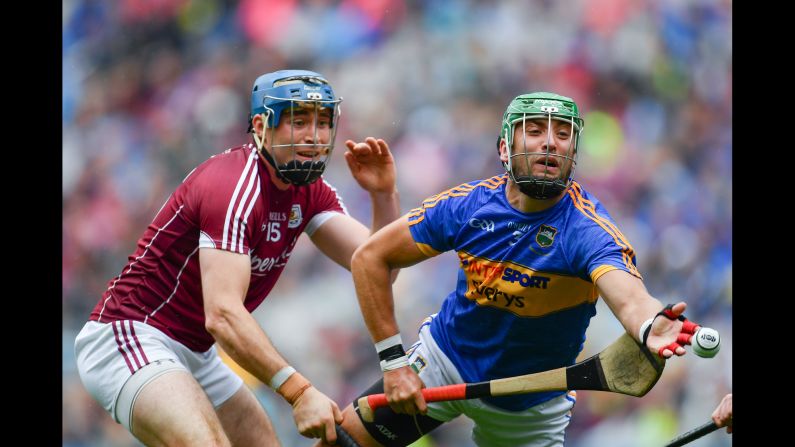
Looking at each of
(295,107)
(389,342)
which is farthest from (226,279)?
(295,107)

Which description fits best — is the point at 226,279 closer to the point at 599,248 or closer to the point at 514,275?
the point at 514,275

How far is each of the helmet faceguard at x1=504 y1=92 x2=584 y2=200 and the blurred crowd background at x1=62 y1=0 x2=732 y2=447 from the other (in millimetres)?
2680

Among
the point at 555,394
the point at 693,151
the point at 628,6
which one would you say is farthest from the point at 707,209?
the point at 555,394

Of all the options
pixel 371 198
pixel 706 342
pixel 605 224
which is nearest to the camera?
pixel 706 342

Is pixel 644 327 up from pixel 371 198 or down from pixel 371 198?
down

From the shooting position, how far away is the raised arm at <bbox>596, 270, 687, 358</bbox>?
2.97m

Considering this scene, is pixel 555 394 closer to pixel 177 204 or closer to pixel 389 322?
pixel 389 322

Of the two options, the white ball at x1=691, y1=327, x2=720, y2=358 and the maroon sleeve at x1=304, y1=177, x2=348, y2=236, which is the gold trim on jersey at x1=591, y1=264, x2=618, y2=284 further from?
the maroon sleeve at x1=304, y1=177, x2=348, y2=236

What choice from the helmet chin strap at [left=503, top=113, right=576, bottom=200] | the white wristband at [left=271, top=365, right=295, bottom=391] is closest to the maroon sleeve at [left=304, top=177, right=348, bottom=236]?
the white wristband at [left=271, top=365, right=295, bottom=391]

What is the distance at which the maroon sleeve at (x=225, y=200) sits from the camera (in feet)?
12.0

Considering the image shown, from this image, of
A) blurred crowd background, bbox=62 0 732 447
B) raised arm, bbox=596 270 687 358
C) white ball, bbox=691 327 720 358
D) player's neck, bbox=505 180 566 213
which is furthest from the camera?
blurred crowd background, bbox=62 0 732 447

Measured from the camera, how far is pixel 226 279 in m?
3.59

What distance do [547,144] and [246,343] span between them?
129cm

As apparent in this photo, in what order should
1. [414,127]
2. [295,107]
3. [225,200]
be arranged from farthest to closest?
1. [414,127]
2. [295,107]
3. [225,200]
